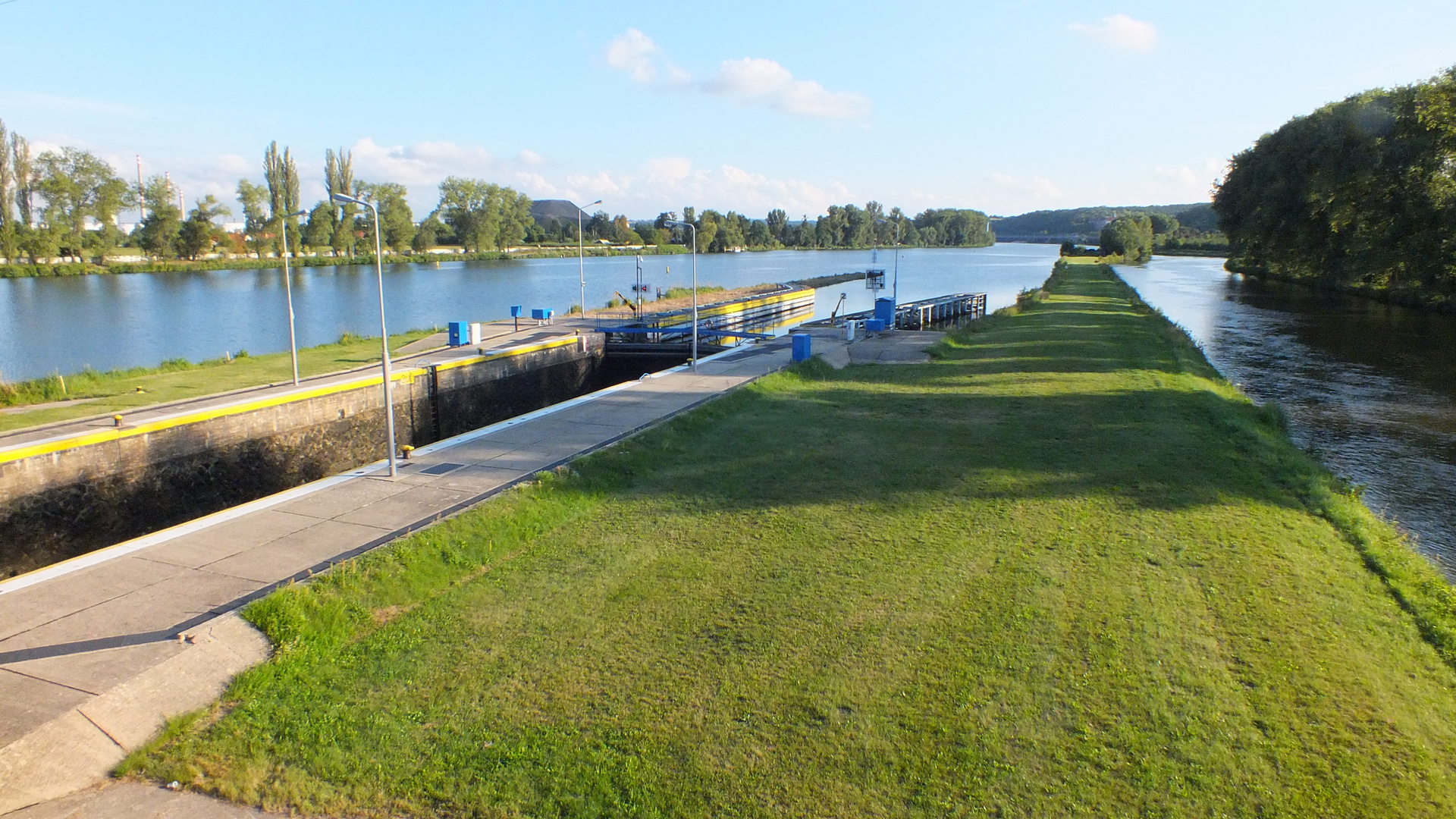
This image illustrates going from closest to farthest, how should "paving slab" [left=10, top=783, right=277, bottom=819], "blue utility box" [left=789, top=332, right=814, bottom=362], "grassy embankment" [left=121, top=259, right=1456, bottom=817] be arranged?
"paving slab" [left=10, top=783, right=277, bottom=819]
"grassy embankment" [left=121, top=259, right=1456, bottom=817]
"blue utility box" [left=789, top=332, right=814, bottom=362]

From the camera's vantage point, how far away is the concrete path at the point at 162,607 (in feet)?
18.5

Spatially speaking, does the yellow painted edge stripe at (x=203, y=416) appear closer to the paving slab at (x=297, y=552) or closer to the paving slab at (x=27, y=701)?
the paving slab at (x=297, y=552)

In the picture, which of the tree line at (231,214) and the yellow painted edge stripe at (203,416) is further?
the tree line at (231,214)

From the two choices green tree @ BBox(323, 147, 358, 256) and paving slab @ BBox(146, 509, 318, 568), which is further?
green tree @ BBox(323, 147, 358, 256)

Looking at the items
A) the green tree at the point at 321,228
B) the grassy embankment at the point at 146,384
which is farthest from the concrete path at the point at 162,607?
the green tree at the point at 321,228

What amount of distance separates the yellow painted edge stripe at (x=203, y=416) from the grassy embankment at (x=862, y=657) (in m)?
7.51

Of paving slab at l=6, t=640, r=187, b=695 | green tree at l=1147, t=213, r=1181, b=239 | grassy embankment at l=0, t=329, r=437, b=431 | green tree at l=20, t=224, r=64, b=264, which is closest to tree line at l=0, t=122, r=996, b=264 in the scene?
green tree at l=20, t=224, r=64, b=264

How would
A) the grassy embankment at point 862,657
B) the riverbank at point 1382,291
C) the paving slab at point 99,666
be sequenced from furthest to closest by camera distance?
the riverbank at point 1382,291
the paving slab at point 99,666
the grassy embankment at point 862,657

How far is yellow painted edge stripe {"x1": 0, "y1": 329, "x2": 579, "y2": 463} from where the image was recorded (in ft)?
40.5

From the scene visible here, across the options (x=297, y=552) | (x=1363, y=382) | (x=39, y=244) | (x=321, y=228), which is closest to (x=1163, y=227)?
(x=321, y=228)

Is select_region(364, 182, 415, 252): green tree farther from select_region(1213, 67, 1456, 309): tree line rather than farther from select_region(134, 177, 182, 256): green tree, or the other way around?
select_region(1213, 67, 1456, 309): tree line

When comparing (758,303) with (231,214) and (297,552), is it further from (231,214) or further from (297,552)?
(231,214)

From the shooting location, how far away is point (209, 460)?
14961 mm

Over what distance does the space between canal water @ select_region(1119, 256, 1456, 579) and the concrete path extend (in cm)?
1290
